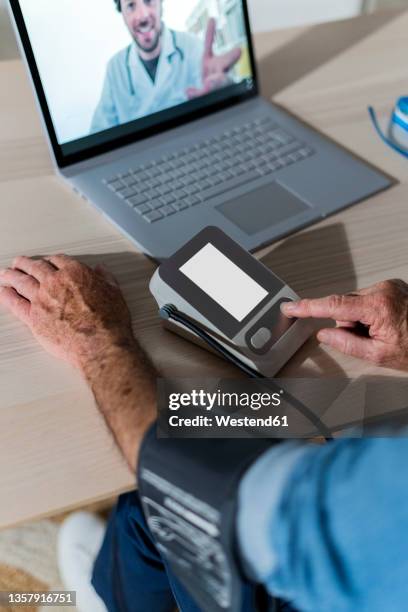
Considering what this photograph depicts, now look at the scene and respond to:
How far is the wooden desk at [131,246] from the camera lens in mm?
720

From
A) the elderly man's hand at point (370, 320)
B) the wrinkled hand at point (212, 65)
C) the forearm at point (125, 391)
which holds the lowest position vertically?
the elderly man's hand at point (370, 320)

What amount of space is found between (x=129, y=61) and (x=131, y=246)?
0.81ft

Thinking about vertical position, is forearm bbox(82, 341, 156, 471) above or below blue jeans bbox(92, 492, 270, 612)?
above

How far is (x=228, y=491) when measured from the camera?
0.57 metres

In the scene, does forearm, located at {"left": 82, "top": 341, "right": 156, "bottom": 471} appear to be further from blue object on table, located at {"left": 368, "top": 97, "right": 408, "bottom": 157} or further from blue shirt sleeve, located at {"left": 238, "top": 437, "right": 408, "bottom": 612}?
blue object on table, located at {"left": 368, "top": 97, "right": 408, "bottom": 157}

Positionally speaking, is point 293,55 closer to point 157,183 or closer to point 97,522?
point 157,183

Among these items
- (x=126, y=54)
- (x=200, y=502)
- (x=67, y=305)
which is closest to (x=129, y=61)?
(x=126, y=54)

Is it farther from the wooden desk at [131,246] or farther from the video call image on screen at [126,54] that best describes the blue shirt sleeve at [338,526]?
the video call image on screen at [126,54]

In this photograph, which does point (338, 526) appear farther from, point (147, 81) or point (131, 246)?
point (147, 81)

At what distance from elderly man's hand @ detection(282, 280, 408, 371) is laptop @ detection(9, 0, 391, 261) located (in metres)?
0.16

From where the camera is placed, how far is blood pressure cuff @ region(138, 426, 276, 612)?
0.57 meters

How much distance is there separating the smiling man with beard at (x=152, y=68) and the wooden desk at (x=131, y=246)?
0.44 ft

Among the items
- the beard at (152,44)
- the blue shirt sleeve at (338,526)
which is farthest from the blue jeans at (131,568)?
the beard at (152,44)

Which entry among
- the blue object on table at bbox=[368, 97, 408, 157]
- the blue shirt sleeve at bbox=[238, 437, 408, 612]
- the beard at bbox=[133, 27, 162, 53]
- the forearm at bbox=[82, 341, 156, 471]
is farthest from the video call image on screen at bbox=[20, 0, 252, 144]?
the blue shirt sleeve at bbox=[238, 437, 408, 612]
